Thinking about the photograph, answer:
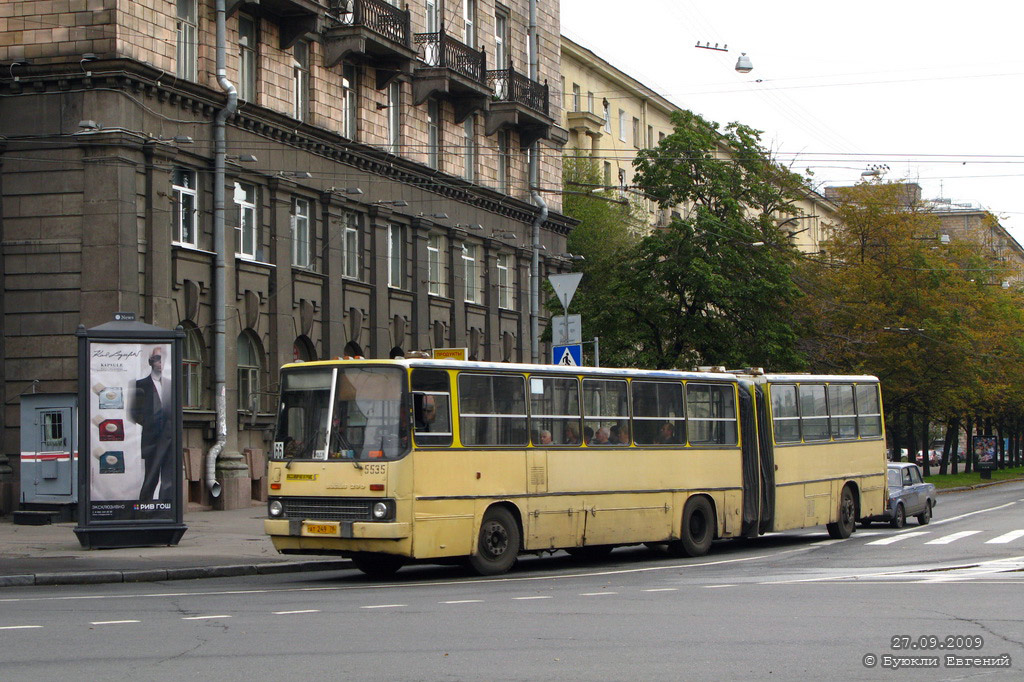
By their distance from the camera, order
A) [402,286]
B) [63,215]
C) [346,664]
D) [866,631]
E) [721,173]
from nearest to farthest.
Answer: [346,664], [866,631], [63,215], [402,286], [721,173]

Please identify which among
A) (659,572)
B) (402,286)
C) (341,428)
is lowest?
(659,572)

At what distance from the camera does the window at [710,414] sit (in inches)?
879

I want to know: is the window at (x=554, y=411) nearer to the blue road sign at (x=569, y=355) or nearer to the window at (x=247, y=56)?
the blue road sign at (x=569, y=355)

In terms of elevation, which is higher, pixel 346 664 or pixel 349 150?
pixel 349 150

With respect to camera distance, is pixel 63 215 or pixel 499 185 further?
pixel 499 185

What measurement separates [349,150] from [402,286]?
4.70m

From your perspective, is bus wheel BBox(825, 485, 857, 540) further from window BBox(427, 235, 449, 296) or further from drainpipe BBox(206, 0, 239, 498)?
window BBox(427, 235, 449, 296)

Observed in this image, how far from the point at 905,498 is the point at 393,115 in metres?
17.0

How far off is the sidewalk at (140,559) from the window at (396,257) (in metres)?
14.5

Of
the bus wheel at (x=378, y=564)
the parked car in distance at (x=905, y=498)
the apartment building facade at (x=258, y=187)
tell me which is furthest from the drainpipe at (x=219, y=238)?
the parked car in distance at (x=905, y=498)

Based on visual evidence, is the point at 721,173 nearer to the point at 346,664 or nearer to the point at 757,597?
the point at 757,597

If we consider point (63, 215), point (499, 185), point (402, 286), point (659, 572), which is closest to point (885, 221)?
point (499, 185)

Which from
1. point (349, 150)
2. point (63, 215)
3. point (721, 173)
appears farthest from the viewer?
point (721, 173)

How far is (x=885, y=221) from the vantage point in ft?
187
